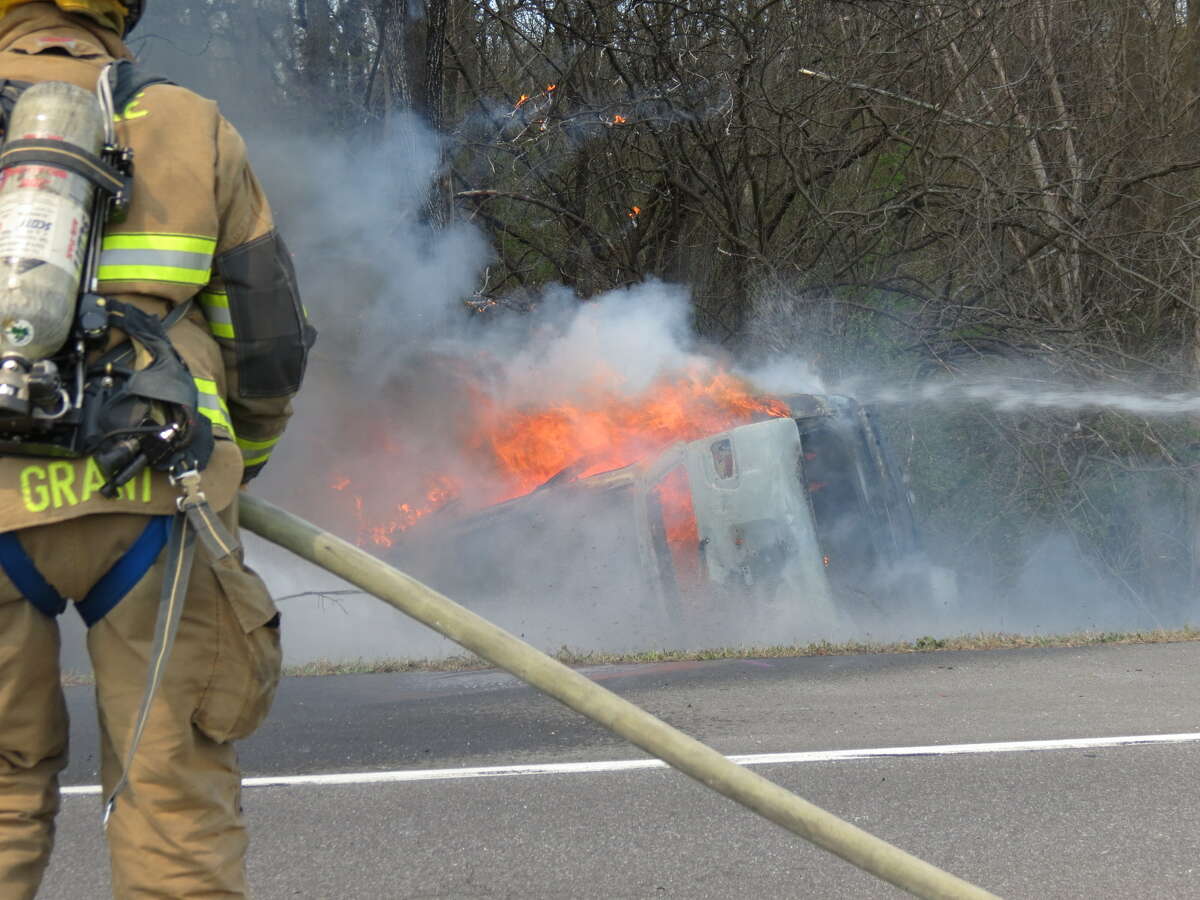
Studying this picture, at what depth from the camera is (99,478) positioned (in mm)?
2014

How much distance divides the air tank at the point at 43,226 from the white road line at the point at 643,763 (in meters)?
2.70

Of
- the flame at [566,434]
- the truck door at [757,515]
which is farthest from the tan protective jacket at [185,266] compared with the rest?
the flame at [566,434]

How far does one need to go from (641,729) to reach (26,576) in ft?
3.76

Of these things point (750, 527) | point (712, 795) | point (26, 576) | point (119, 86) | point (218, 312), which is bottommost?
point (712, 795)

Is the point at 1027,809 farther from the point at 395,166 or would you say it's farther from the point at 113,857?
the point at 395,166

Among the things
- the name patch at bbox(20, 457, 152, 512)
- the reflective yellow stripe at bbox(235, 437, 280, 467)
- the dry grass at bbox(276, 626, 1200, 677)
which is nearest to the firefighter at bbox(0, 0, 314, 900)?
the name patch at bbox(20, 457, 152, 512)

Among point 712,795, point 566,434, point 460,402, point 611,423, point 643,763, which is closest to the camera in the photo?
point 712,795

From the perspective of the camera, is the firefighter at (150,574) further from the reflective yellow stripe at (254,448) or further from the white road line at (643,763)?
the white road line at (643,763)

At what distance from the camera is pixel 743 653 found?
6867mm

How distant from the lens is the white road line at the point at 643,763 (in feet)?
14.1

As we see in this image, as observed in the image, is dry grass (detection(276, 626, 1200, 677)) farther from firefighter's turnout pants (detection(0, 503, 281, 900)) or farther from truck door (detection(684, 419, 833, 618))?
firefighter's turnout pants (detection(0, 503, 281, 900))

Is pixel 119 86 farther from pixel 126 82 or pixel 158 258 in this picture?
pixel 158 258

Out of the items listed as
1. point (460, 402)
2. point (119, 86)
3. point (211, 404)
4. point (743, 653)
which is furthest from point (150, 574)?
point (460, 402)

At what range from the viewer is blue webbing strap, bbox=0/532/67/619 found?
200cm
